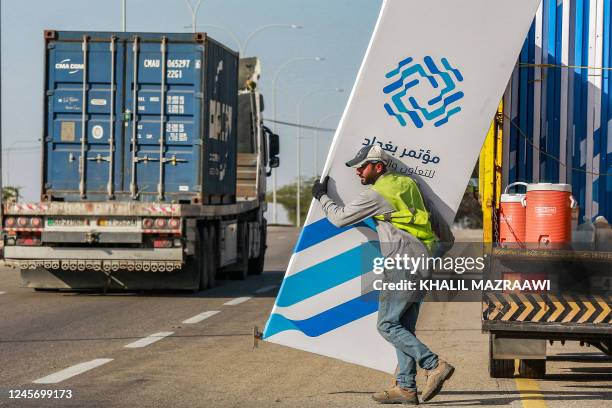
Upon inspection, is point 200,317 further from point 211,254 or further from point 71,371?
point 71,371

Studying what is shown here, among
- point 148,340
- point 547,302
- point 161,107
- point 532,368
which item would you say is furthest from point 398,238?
point 161,107

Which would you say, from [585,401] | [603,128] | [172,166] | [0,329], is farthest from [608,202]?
[172,166]

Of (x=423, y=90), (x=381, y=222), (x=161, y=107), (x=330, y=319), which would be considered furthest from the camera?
(x=161, y=107)

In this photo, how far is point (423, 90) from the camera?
1002 cm

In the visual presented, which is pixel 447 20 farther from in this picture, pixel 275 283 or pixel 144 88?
pixel 275 283

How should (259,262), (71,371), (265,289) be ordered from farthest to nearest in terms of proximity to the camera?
(259,262)
(265,289)
(71,371)

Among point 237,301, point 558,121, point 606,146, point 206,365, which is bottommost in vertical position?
point 237,301

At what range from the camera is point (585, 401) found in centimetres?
1009

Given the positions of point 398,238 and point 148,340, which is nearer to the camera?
point 398,238

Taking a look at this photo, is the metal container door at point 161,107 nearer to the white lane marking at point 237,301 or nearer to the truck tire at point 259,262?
the white lane marking at point 237,301

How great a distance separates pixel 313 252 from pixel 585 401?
7.44 feet

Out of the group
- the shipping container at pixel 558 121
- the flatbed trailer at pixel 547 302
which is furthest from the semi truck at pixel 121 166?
the flatbed trailer at pixel 547 302

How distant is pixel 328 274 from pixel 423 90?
153 centimetres
